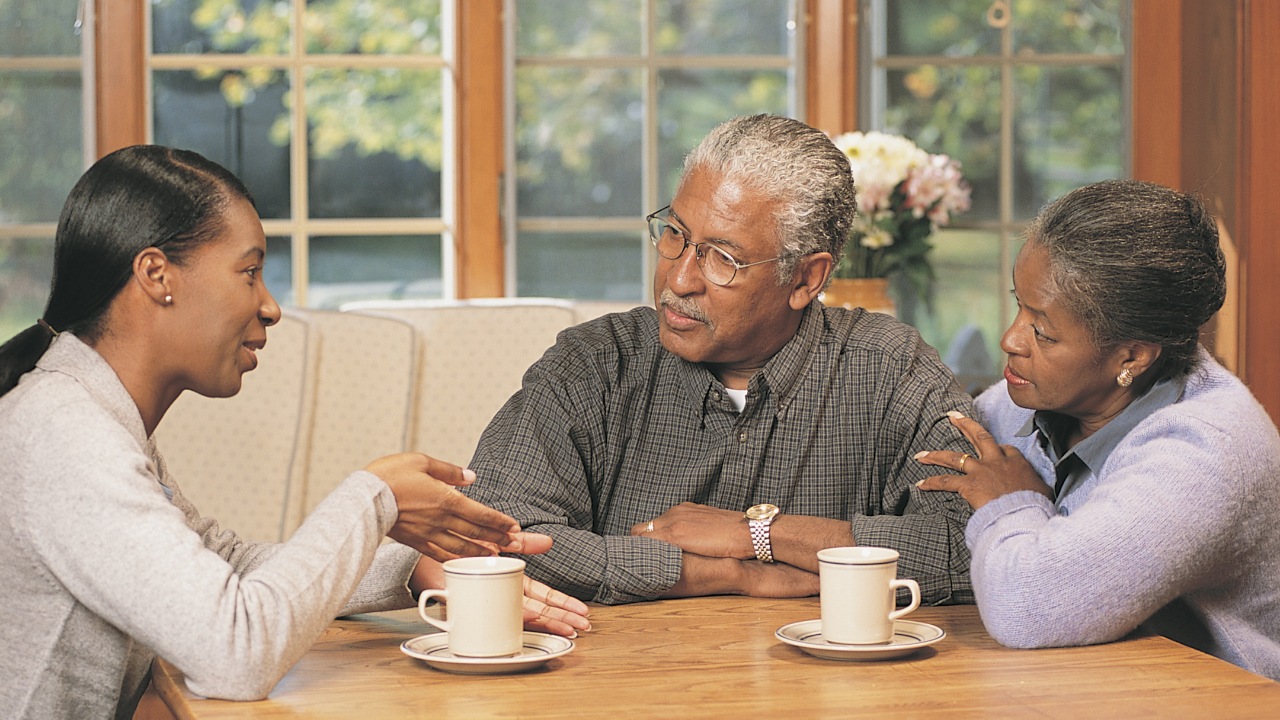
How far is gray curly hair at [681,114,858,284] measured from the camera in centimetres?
201

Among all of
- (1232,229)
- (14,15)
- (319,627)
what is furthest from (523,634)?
(14,15)

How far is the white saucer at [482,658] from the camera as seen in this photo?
1334mm

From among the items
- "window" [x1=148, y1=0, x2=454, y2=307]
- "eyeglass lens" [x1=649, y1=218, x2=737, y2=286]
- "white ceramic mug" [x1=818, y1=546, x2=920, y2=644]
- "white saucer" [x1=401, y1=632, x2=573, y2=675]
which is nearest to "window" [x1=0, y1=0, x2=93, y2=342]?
"window" [x1=148, y1=0, x2=454, y2=307]

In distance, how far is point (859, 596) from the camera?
4.57 ft

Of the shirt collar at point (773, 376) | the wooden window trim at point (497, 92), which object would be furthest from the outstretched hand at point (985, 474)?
the wooden window trim at point (497, 92)

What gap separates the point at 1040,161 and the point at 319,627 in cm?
300

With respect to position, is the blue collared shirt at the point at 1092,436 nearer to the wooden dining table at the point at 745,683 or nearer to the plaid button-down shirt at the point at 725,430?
the plaid button-down shirt at the point at 725,430

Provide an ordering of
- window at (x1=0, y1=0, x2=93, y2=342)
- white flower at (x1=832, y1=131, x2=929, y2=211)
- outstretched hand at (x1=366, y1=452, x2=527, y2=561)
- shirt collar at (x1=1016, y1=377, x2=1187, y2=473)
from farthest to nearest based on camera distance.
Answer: window at (x1=0, y1=0, x2=93, y2=342)
white flower at (x1=832, y1=131, x2=929, y2=211)
shirt collar at (x1=1016, y1=377, x2=1187, y2=473)
outstretched hand at (x1=366, y1=452, x2=527, y2=561)

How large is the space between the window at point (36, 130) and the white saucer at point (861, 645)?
2.83m

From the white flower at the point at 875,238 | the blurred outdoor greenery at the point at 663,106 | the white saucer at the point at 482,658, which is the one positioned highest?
the blurred outdoor greenery at the point at 663,106

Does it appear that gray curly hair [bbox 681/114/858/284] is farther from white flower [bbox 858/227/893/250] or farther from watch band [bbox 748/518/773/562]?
white flower [bbox 858/227/893/250]

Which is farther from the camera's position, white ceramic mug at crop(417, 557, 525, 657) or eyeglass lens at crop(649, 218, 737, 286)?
eyeglass lens at crop(649, 218, 737, 286)

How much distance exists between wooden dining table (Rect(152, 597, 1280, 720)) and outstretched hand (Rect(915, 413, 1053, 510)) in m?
0.20

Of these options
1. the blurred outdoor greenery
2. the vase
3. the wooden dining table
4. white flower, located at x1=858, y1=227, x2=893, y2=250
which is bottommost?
the wooden dining table
